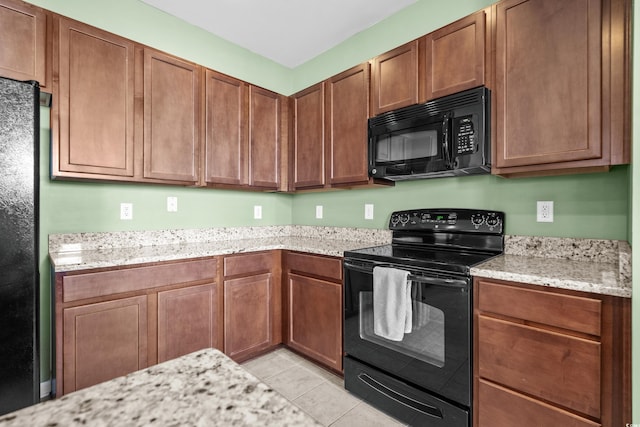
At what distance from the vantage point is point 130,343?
1.90 meters

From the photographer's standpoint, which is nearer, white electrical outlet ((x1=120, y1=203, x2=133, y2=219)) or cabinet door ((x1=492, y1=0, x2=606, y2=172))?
cabinet door ((x1=492, y1=0, x2=606, y2=172))

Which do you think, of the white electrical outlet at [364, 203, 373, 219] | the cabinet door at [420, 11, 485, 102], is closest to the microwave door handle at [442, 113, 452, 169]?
the cabinet door at [420, 11, 485, 102]

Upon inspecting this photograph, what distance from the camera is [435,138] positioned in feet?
6.48

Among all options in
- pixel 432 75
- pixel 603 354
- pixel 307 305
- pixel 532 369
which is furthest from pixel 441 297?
pixel 432 75

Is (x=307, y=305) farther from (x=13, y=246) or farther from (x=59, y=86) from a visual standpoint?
(x=59, y=86)

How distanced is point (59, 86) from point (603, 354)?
3017 mm

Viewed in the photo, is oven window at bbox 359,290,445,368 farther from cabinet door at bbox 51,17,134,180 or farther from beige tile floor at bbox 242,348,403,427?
cabinet door at bbox 51,17,134,180

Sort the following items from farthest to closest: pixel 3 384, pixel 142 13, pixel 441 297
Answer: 1. pixel 142 13
2. pixel 441 297
3. pixel 3 384

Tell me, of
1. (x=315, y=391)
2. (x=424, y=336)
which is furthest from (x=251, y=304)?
(x=424, y=336)

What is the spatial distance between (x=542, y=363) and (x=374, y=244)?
1.45 meters

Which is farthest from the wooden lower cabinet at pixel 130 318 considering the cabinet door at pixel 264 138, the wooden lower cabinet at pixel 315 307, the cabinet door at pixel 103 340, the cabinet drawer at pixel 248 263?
the cabinet door at pixel 264 138

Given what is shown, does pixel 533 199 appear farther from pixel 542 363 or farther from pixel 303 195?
pixel 303 195

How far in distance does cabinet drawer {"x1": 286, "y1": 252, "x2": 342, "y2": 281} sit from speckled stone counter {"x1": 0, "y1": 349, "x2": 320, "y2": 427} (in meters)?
1.70

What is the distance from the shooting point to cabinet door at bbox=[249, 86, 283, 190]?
110 inches
